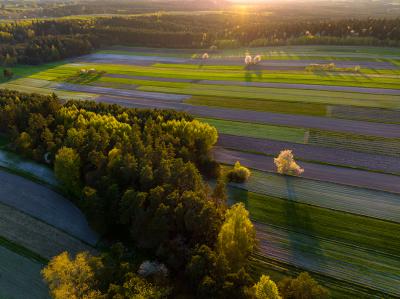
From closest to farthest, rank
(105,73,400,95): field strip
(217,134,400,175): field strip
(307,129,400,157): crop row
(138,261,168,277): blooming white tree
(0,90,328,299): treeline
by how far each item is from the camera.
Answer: (0,90,328,299): treeline, (138,261,168,277): blooming white tree, (217,134,400,175): field strip, (307,129,400,157): crop row, (105,73,400,95): field strip

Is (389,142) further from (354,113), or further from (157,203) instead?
(157,203)

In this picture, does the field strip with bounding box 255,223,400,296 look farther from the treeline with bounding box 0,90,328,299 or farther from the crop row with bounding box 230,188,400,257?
the treeline with bounding box 0,90,328,299

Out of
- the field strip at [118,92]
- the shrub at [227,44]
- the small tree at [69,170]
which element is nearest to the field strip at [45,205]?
the small tree at [69,170]

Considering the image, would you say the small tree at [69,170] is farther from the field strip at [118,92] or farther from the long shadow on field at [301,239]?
the field strip at [118,92]

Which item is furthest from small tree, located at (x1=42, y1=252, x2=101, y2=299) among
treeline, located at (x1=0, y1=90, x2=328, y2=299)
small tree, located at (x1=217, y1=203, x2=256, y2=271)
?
small tree, located at (x1=217, y1=203, x2=256, y2=271)

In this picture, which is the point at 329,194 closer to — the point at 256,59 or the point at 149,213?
the point at 149,213

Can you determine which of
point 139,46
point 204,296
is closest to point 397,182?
point 204,296

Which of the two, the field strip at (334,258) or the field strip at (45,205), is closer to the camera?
the field strip at (334,258)
